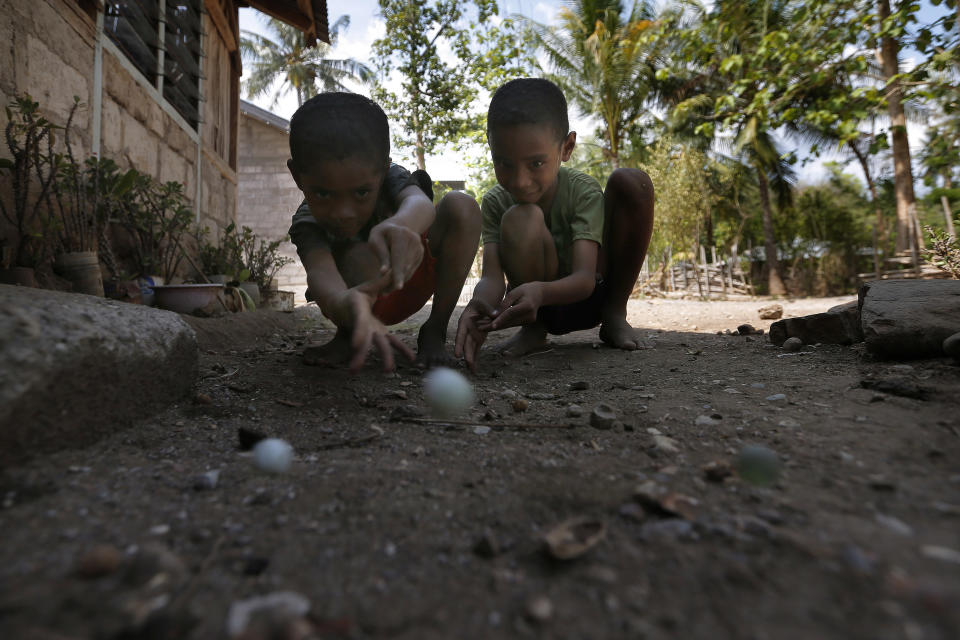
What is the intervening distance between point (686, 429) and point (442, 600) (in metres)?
0.88

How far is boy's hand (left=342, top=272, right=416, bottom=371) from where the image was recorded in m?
1.16

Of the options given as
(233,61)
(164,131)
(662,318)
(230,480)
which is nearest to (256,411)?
(230,480)

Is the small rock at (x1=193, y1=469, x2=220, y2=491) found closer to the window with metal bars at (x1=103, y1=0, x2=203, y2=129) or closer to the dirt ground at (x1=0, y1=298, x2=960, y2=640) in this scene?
the dirt ground at (x1=0, y1=298, x2=960, y2=640)

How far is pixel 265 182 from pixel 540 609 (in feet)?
47.4

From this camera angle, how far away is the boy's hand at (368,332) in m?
1.16

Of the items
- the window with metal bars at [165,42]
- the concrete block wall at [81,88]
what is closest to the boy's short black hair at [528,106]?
the concrete block wall at [81,88]

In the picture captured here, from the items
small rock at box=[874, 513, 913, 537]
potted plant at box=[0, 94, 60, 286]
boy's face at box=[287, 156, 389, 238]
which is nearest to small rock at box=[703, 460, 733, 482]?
small rock at box=[874, 513, 913, 537]

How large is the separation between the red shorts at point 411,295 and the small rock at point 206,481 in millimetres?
1470

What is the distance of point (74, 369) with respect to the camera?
101 centimetres

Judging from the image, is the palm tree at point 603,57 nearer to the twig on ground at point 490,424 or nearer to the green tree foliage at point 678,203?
the green tree foliage at point 678,203

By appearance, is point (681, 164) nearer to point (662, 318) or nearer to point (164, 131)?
point (662, 318)

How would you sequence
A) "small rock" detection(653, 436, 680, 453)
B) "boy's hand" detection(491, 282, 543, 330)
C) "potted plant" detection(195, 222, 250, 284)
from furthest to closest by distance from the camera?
"potted plant" detection(195, 222, 250, 284)
"boy's hand" detection(491, 282, 543, 330)
"small rock" detection(653, 436, 680, 453)

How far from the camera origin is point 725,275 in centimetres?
1375

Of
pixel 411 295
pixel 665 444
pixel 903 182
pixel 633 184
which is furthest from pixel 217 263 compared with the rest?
pixel 903 182
